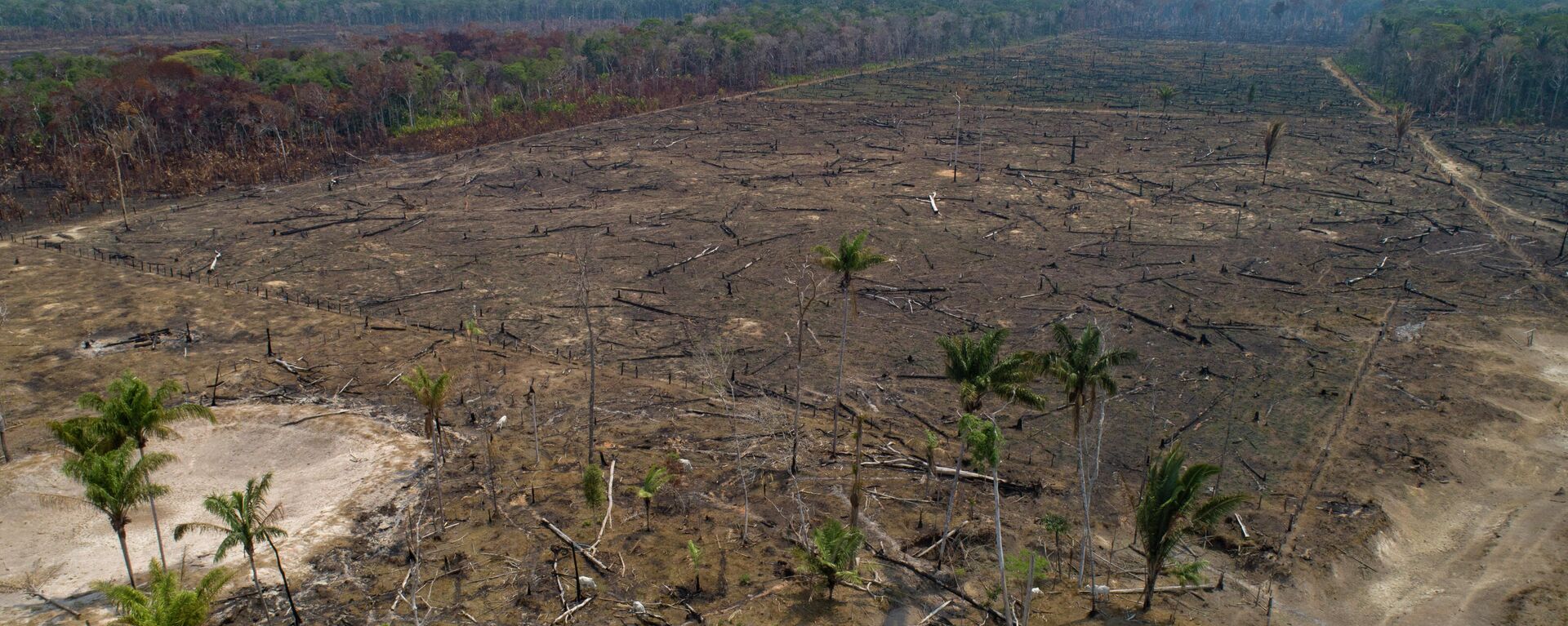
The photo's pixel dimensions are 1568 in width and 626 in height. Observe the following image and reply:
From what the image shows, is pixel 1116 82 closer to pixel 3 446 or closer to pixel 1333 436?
pixel 1333 436

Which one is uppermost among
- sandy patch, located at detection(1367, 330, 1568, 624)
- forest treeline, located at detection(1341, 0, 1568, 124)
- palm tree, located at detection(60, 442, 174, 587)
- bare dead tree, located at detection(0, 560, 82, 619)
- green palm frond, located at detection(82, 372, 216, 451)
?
forest treeline, located at detection(1341, 0, 1568, 124)

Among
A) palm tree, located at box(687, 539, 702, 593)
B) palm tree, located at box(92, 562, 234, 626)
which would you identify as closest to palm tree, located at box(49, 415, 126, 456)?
palm tree, located at box(92, 562, 234, 626)

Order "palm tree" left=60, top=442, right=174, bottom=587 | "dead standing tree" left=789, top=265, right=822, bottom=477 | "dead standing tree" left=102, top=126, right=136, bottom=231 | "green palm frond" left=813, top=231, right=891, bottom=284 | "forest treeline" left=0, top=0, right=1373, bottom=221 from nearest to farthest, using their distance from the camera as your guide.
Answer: "palm tree" left=60, top=442, right=174, bottom=587 → "green palm frond" left=813, top=231, right=891, bottom=284 → "dead standing tree" left=789, top=265, right=822, bottom=477 → "dead standing tree" left=102, top=126, right=136, bottom=231 → "forest treeline" left=0, top=0, right=1373, bottom=221

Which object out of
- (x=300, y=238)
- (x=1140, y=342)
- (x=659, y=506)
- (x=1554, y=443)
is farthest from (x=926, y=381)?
(x=300, y=238)

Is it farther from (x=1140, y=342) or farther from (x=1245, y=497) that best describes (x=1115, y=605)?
(x=1140, y=342)

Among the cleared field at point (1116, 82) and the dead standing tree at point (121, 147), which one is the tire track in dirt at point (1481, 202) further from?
the dead standing tree at point (121, 147)

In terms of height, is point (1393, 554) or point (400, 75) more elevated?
point (400, 75)

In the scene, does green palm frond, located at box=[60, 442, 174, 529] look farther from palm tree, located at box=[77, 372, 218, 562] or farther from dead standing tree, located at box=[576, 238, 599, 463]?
dead standing tree, located at box=[576, 238, 599, 463]
